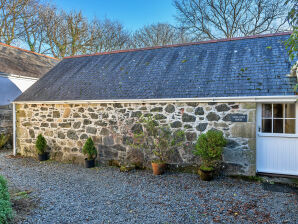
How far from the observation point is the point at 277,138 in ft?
17.3

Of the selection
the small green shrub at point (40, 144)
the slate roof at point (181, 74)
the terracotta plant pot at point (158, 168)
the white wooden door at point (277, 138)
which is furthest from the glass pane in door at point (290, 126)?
the small green shrub at point (40, 144)

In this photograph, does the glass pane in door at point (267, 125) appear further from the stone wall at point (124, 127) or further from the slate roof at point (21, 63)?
the slate roof at point (21, 63)

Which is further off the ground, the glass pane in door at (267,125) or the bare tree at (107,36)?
the bare tree at (107,36)

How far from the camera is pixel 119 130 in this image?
6590 millimetres

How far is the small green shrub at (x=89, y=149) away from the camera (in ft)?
21.6

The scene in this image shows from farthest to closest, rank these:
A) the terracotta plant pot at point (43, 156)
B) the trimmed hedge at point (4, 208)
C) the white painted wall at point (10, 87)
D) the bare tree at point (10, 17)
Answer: the bare tree at point (10, 17) → the white painted wall at point (10, 87) → the terracotta plant pot at point (43, 156) → the trimmed hedge at point (4, 208)

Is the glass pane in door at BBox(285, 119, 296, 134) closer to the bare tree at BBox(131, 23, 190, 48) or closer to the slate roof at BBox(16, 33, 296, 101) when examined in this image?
the slate roof at BBox(16, 33, 296, 101)

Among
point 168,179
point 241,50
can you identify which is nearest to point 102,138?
point 168,179

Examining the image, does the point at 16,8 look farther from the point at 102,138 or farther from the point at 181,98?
the point at 181,98

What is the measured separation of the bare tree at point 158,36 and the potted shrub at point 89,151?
15.3 metres

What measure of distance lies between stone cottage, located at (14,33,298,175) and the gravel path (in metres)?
0.81

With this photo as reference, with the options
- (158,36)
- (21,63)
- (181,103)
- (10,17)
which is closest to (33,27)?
(10,17)

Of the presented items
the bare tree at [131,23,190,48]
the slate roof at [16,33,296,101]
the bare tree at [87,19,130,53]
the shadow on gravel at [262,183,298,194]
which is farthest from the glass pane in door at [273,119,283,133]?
the bare tree at [87,19,130,53]

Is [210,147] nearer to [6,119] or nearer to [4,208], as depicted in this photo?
[4,208]
